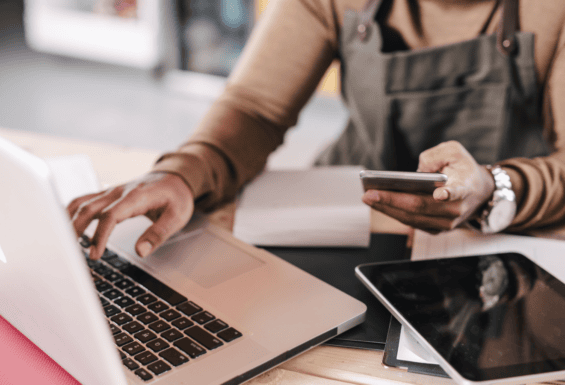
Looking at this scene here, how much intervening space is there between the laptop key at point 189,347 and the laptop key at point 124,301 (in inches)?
3.2

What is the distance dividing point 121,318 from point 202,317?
0.24 feet

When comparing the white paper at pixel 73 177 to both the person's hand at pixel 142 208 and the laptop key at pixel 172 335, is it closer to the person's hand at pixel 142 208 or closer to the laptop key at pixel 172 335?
the person's hand at pixel 142 208

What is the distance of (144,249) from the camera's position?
0.57 metres

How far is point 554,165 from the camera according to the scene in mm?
702

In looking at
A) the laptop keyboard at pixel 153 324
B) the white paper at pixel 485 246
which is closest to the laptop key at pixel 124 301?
the laptop keyboard at pixel 153 324

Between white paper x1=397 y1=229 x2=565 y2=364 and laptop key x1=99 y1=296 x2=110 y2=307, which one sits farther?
white paper x1=397 y1=229 x2=565 y2=364

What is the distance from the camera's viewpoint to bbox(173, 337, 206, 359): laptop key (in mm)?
429

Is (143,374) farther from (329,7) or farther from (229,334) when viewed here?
(329,7)

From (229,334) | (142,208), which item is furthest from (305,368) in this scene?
(142,208)

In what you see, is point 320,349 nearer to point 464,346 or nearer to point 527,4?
point 464,346

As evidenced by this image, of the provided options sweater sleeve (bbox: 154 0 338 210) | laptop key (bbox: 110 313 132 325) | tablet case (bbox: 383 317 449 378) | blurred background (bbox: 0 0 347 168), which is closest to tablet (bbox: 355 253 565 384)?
tablet case (bbox: 383 317 449 378)

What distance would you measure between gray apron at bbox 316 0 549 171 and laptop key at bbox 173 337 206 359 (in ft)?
2.01

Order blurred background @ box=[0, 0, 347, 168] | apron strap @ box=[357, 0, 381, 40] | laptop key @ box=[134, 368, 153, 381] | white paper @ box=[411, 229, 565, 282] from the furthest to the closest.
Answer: blurred background @ box=[0, 0, 347, 168] < apron strap @ box=[357, 0, 381, 40] < white paper @ box=[411, 229, 565, 282] < laptop key @ box=[134, 368, 153, 381]

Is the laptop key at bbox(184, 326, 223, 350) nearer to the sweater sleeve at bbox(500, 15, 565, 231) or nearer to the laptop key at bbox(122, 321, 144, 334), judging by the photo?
the laptop key at bbox(122, 321, 144, 334)
